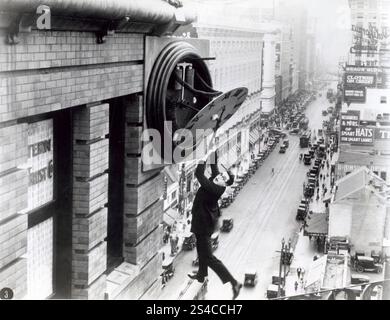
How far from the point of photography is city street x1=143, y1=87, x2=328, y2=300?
47.5 ft

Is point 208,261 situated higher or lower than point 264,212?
higher

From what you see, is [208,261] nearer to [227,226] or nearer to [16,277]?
[16,277]

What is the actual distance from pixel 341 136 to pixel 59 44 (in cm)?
1881

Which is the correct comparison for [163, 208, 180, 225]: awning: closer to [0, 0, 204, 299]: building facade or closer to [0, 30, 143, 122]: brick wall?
[0, 0, 204, 299]: building facade

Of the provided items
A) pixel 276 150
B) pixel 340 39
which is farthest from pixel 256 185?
pixel 340 39

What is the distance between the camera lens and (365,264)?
17531 millimetres

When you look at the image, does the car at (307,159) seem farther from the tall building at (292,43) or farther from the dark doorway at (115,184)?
the dark doorway at (115,184)

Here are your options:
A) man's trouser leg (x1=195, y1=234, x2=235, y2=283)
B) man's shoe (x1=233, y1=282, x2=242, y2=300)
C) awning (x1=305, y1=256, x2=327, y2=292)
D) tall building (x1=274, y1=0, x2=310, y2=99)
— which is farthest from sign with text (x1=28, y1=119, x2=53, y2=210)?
awning (x1=305, y1=256, x2=327, y2=292)

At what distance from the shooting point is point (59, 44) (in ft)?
22.2

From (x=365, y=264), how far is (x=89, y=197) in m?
11.2

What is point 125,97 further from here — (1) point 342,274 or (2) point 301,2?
(1) point 342,274

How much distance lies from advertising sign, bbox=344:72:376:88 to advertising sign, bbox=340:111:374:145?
3.63 feet

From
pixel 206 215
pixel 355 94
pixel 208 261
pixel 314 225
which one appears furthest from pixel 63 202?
pixel 355 94
